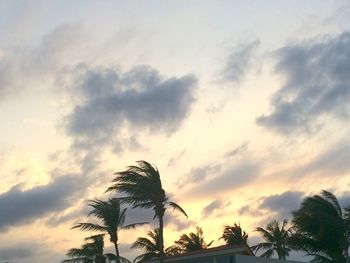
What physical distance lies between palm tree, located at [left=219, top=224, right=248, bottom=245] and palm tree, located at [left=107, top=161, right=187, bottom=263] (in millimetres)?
25459

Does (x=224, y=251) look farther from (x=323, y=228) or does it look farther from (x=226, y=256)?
(x=323, y=228)

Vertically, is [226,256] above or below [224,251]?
below

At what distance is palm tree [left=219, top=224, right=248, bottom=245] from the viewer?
53.9 metres

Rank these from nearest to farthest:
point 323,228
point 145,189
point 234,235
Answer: point 145,189, point 323,228, point 234,235

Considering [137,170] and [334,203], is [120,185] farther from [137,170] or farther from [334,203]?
[334,203]

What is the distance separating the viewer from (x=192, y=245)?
50875 mm

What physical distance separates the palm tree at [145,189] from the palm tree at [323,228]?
12.5 meters

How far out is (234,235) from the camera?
54531 millimetres

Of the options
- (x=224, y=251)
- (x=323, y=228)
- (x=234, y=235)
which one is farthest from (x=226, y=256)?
(x=234, y=235)

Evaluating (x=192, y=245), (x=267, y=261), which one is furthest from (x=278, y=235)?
(x=267, y=261)

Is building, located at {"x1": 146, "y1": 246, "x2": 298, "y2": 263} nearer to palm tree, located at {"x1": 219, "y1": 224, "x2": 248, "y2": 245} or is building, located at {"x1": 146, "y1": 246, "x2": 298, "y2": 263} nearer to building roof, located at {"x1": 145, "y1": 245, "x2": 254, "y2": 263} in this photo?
building roof, located at {"x1": 145, "y1": 245, "x2": 254, "y2": 263}

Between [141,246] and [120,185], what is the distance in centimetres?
1287

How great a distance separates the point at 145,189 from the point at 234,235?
27.0 metres

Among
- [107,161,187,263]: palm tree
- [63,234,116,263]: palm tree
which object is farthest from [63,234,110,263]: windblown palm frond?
[107,161,187,263]: palm tree
